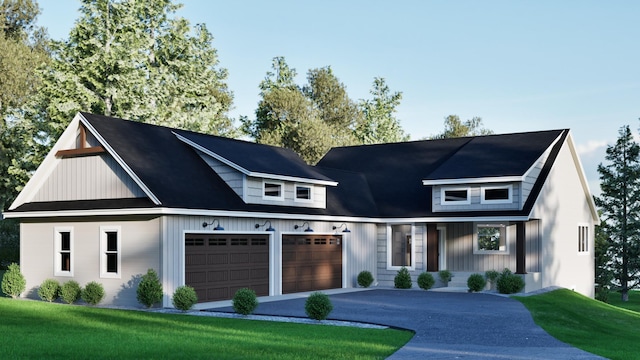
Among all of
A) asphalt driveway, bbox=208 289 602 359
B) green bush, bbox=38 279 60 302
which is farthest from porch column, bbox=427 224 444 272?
green bush, bbox=38 279 60 302

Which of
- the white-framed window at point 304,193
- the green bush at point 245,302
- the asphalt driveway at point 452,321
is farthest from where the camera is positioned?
the white-framed window at point 304,193

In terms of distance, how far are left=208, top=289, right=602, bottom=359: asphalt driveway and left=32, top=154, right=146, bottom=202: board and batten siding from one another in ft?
16.5

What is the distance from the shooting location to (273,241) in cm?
2662

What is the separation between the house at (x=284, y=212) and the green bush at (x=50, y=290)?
402 mm

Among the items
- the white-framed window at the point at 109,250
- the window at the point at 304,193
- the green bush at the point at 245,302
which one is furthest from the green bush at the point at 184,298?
the window at the point at 304,193

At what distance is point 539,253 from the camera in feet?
98.8

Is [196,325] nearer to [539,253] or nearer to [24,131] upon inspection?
[539,253]

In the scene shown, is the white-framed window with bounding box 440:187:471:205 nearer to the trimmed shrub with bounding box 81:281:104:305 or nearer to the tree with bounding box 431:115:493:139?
the trimmed shrub with bounding box 81:281:104:305

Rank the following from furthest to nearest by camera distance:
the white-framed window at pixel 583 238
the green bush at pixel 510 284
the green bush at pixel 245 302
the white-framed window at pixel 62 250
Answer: the white-framed window at pixel 583 238
the green bush at pixel 510 284
the white-framed window at pixel 62 250
the green bush at pixel 245 302

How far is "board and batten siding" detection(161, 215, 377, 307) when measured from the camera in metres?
22.1

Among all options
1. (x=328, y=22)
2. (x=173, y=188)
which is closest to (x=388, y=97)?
(x=328, y=22)

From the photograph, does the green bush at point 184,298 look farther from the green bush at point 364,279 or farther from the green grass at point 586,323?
the green bush at point 364,279

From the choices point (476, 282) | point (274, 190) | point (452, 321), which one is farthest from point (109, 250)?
point (476, 282)

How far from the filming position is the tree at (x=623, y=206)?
137 feet
